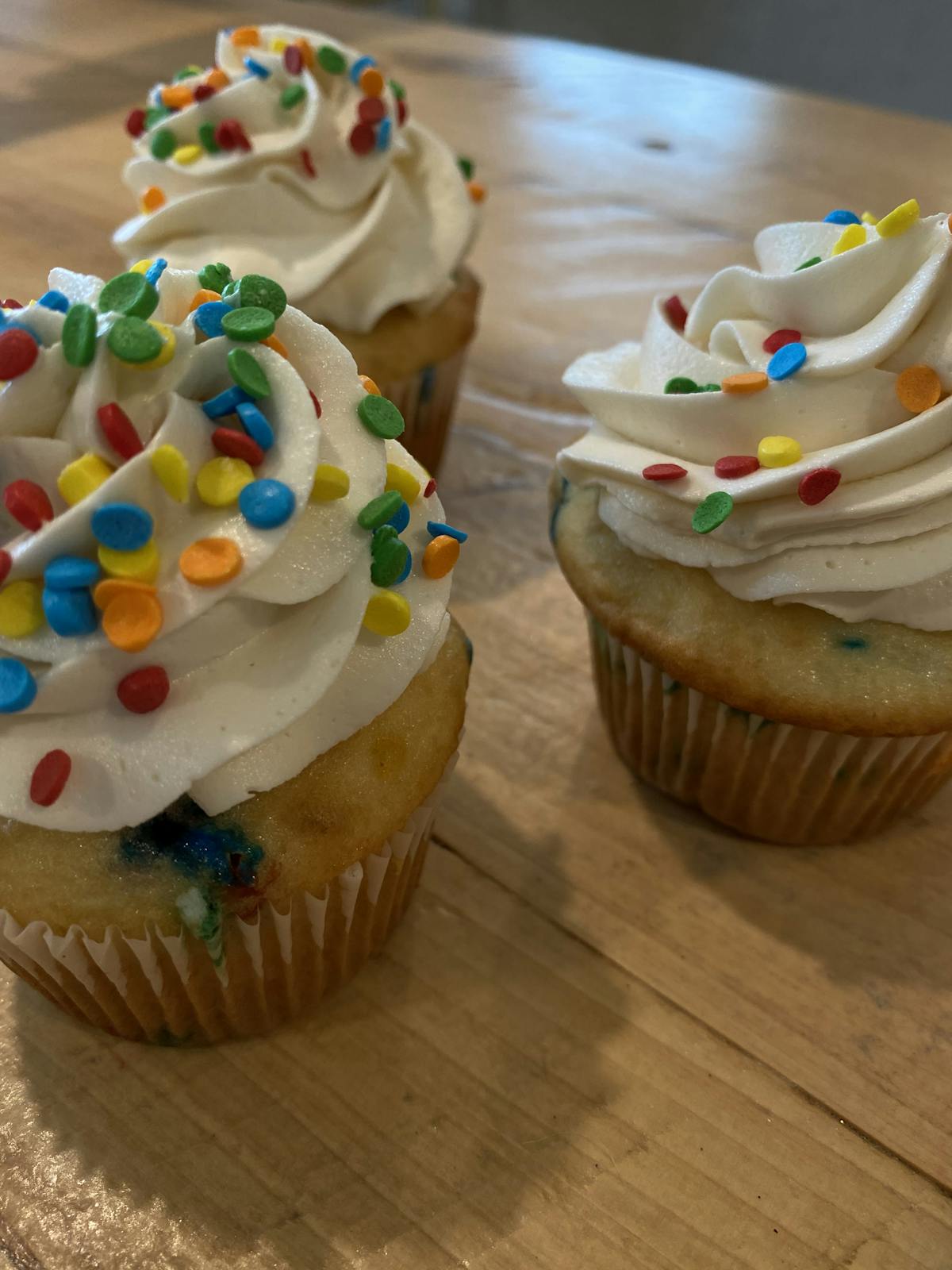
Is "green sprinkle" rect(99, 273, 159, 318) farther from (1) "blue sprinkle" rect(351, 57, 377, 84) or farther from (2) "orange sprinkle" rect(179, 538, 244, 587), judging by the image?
(1) "blue sprinkle" rect(351, 57, 377, 84)

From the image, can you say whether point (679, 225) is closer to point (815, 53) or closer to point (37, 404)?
point (37, 404)

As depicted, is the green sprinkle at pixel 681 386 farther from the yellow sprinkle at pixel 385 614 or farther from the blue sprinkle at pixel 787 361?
the yellow sprinkle at pixel 385 614

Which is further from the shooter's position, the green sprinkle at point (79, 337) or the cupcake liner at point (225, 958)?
the cupcake liner at point (225, 958)

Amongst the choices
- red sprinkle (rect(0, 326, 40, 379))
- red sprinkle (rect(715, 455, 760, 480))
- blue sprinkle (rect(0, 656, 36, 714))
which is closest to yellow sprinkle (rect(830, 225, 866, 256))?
red sprinkle (rect(715, 455, 760, 480))

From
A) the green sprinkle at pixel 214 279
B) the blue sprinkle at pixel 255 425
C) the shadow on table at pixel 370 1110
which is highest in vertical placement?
the green sprinkle at pixel 214 279

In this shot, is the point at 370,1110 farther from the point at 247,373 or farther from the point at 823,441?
the point at 823,441

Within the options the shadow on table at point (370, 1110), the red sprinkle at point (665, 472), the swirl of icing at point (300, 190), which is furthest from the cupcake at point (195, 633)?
the swirl of icing at point (300, 190)
